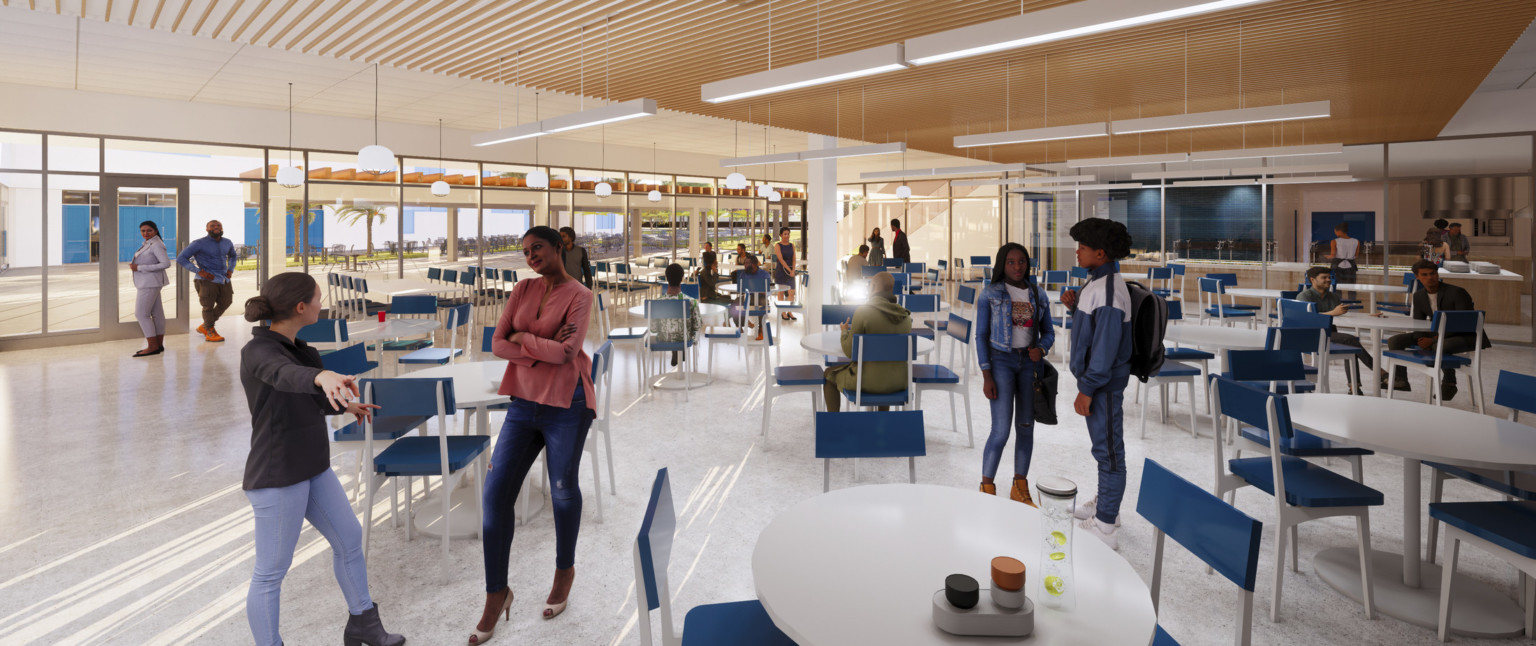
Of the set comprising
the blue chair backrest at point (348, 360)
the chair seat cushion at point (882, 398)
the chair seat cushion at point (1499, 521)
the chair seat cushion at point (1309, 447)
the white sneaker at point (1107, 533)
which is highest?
the blue chair backrest at point (348, 360)

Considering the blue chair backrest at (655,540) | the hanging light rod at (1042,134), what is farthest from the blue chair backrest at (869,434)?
the hanging light rod at (1042,134)

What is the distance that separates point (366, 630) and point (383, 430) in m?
1.29

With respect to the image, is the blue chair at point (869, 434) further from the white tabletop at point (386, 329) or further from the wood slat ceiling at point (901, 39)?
the white tabletop at point (386, 329)

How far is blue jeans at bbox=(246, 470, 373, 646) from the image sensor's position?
7.34 feet

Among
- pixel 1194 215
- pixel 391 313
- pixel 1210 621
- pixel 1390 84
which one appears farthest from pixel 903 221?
pixel 1210 621

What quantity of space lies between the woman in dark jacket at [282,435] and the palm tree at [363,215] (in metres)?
11.4

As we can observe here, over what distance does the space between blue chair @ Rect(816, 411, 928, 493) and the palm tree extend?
39.5ft

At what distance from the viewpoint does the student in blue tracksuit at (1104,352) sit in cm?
327

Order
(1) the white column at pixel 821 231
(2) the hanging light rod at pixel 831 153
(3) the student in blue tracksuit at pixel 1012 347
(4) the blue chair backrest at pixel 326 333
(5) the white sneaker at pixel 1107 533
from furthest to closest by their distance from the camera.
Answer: (1) the white column at pixel 821 231, (2) the hanging light rod at pixel 831 153, (4) the blue chair backrest at pixel 326 333, (3) the student in blue tracksuit at pixel 1012 347, (5) the white sneaker at pixel 1107 533

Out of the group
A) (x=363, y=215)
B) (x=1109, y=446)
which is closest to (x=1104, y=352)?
(x=1109, y=446)

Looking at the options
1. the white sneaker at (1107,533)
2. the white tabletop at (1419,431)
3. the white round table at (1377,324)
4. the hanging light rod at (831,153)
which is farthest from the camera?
the hanging light rod at (831,153)

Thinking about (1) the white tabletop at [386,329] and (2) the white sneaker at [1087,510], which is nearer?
(2) the white sneaker at [1087,510]

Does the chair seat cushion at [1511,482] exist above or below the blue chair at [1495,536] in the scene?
above

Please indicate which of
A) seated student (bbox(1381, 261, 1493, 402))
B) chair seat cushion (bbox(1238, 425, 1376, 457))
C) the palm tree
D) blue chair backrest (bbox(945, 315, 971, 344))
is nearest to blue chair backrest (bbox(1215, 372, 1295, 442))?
chair seat cushion (bbox(1238, 425, 1376, 457))
